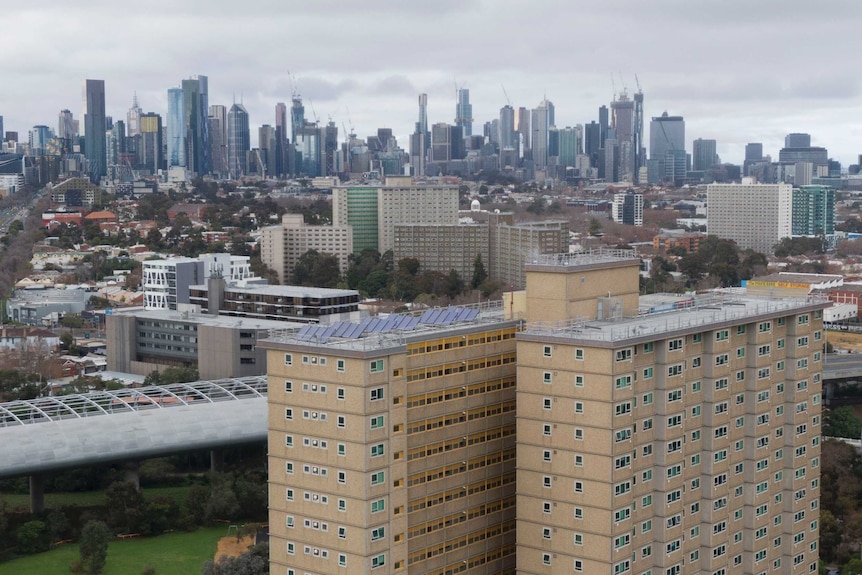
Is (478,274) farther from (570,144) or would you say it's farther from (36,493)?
(570,144)

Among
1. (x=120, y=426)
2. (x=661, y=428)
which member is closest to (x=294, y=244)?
(x=120, y=426)

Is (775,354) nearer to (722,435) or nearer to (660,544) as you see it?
(722,435)

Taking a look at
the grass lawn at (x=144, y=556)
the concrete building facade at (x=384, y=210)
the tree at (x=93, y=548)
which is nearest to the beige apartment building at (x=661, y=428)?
the grass lawn at (x=144, y=556)

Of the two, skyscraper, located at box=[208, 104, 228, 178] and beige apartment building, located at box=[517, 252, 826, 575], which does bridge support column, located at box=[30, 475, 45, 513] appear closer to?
beige apartment building, located at box=[517, 252, 826, 575]

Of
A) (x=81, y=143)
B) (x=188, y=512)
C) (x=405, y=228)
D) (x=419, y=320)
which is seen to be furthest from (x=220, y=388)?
(x=81, y=143)

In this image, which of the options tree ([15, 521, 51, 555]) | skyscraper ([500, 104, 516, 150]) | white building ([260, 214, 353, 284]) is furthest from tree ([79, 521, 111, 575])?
skyscraper ([500, 104, 516, 150])
